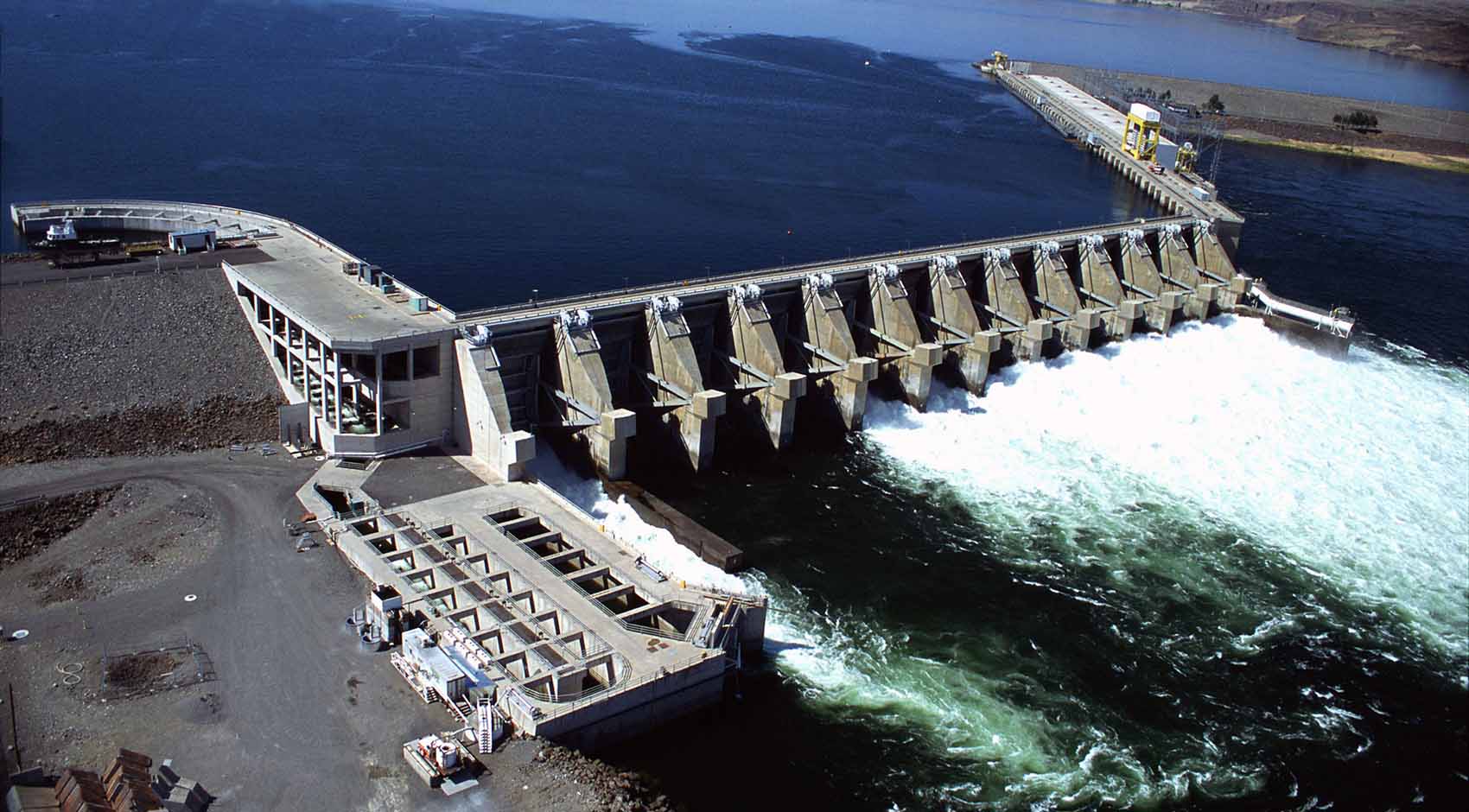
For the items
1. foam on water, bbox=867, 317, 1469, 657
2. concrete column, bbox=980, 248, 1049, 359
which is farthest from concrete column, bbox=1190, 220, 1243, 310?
concrete column, bbox=980, 248, 1049, 359

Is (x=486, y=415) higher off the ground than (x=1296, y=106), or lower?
lower

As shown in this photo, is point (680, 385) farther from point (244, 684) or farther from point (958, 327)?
point (244, 684)

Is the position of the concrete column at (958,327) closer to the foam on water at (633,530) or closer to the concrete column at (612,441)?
the concrete column at (612,441)

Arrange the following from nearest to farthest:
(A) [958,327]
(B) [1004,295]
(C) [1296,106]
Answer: (A) [958,327] → (B) [1004,295] → (C) [1296,106]

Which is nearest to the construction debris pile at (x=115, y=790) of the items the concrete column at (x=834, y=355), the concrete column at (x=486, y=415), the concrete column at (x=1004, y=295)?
the concrete column at (x=486, y=415)

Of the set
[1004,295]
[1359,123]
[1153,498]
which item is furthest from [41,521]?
[1359,123]

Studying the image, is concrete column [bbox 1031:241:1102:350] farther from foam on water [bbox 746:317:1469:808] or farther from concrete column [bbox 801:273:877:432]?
concrete column [bbox 801:273:877:432]
